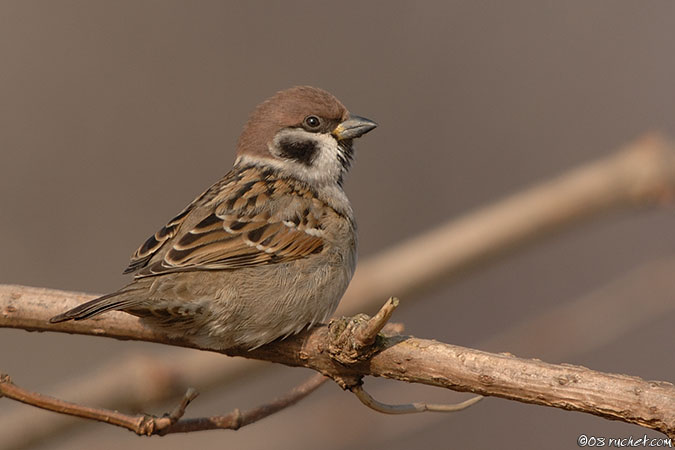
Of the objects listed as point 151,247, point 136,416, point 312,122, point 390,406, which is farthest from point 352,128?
point 136,416

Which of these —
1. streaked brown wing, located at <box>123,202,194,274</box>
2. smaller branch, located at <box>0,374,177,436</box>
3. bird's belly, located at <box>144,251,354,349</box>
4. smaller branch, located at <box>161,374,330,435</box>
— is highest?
streaked brown wing, located at <box>123,202,194,274</box>

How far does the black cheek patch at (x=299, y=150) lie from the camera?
408 centimetres

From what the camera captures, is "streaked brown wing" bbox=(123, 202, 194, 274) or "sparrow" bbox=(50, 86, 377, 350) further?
"streaked brown wing" bbox=(123, 202, 194, 274)

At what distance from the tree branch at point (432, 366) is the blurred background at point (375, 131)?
2.72m

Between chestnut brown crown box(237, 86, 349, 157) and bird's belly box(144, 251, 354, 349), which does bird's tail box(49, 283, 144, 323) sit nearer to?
bird's belly box(144, 251, 354, 349)

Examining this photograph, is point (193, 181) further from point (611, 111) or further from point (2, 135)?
point (611, 111)

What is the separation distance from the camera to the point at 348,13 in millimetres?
6727

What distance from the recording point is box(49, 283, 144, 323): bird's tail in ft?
8.90

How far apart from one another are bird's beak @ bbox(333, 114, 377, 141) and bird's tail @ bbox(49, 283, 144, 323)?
141 centimetres

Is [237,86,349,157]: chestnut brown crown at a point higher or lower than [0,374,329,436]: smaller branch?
higher

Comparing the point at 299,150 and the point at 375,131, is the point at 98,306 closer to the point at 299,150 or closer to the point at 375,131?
the point at 299,150

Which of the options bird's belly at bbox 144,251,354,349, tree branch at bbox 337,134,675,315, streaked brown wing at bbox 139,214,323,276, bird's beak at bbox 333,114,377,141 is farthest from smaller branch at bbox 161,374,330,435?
bird's beak at bbox 333,114,377,141

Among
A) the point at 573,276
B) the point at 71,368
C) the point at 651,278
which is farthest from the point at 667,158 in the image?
the point at 71,368

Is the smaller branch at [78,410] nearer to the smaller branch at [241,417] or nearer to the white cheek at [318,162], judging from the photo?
the smaller branch at [241,417]
